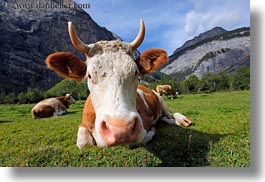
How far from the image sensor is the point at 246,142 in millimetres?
2715

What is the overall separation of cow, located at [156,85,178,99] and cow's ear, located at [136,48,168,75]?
81 centimetres

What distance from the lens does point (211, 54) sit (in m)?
3.14

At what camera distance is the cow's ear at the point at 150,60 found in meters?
2.51

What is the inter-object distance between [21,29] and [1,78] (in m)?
0.49

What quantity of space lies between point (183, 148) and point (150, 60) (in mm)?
793

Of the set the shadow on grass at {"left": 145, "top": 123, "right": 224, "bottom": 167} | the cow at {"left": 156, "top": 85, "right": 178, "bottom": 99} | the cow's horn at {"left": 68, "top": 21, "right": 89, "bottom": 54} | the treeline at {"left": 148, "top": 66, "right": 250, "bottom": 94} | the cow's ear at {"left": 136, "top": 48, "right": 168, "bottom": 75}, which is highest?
the cow's horn at {"left": 68, "top": 21, "right": 89, "bottom": 54}

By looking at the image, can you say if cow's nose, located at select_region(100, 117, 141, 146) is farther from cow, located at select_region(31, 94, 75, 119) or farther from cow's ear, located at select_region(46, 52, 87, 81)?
cow, located at select_region(31, 94, 75, 119)

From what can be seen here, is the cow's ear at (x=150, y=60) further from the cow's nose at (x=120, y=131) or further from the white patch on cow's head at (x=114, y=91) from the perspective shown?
the cow's nose at (x=120, y=131)

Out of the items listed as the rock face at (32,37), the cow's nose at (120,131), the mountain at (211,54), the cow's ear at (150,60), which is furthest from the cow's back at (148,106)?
the cow's nose at (120,131)

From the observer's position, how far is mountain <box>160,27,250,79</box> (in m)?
2.93

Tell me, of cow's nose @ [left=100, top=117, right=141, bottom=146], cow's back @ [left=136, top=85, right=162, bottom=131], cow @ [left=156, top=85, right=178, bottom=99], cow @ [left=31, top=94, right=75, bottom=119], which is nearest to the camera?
cow's nose @ [left=100, top=117, right=141, bottom=146]

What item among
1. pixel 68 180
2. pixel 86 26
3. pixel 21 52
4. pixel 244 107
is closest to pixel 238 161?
pixel 244 107

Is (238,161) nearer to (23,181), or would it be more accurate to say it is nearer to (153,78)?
(153,78)

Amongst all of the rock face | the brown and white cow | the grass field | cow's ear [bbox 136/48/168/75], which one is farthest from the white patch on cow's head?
the rock face
